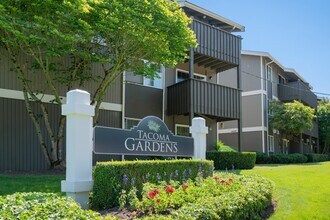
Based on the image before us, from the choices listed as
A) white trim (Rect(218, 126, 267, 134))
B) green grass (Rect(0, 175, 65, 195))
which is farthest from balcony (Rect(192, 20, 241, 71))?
green grass (Rect(0, 175, 65, 195))

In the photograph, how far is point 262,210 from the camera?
25.0 ft

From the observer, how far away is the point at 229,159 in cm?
1692

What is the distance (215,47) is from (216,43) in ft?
0.81

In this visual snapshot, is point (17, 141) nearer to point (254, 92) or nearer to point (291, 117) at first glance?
point (254, 92)

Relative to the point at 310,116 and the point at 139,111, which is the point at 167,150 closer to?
the point at 139,111

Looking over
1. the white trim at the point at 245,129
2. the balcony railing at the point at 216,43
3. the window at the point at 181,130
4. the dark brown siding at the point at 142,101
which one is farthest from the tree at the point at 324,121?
the dark brown siding at the point at 142,101

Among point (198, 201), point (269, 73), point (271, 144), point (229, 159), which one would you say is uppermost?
point (269, 73)

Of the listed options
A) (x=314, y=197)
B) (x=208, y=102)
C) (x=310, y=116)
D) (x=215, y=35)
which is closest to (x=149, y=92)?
(x=208, y=102)

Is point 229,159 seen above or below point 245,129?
below

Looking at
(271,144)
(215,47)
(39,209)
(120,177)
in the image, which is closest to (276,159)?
(271,144)

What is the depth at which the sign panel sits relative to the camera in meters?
7.02

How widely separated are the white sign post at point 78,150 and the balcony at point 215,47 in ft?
39.4

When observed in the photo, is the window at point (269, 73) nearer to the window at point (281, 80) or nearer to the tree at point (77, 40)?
the window at point (281, 80)

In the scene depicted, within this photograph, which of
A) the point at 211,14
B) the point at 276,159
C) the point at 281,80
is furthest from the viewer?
the point at 281,80
